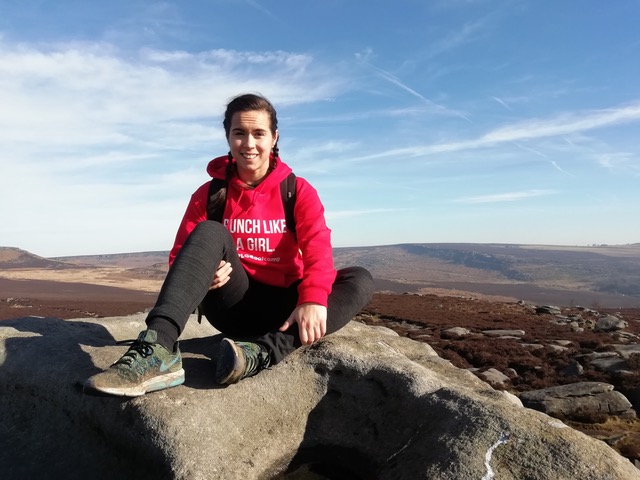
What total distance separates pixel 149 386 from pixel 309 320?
1.32m

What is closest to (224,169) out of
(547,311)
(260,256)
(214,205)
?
(214,205)

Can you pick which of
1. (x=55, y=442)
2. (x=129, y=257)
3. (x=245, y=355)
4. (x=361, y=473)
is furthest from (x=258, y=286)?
(x=129, y=257)

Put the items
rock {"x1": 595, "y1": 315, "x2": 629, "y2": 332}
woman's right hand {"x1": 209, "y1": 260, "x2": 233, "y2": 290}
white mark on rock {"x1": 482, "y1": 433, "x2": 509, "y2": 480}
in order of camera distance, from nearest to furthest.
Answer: white mark on rock {"x1": 482, "y1": 433, "x2": 509, "y2": 480}, woman's right hand {"x1": 209, "y1": 260, "x2": 233, "y2": 290}, rock {"x1": 595, "y1": 315, "x2": 629, "y2": 332}

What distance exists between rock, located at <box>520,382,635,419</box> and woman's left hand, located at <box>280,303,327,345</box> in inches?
245

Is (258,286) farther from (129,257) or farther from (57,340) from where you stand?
(129,257)

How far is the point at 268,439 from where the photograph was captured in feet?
12.2

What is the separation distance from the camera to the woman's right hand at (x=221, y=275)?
4016 mm

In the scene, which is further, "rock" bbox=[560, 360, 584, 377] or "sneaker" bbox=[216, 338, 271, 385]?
"rock" bbox=[560, 360, 584, 377]

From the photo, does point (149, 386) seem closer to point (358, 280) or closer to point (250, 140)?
point (358, 280)

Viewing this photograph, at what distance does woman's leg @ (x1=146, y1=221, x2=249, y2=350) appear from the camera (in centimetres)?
349

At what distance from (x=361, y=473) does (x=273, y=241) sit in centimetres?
214

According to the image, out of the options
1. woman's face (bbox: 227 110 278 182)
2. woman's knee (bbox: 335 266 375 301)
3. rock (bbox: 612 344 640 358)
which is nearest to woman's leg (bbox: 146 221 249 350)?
woman's face (bbox: 227 110 278 182)

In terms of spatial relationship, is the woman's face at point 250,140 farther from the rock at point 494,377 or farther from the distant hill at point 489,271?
the distant hill at point 489,271

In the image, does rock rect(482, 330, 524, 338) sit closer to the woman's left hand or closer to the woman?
the woman
